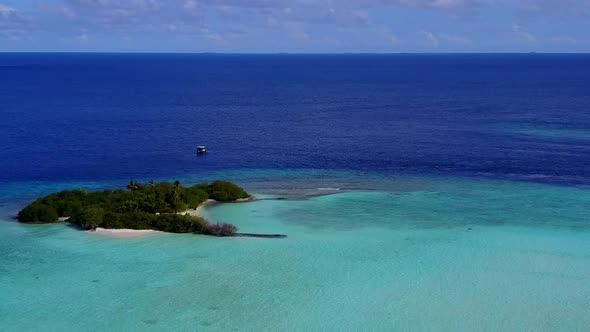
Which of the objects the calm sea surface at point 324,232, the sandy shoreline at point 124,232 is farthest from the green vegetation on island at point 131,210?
the calm sea surface at point 324,232

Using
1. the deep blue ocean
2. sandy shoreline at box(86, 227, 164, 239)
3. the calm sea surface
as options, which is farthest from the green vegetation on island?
the deep blue ocean

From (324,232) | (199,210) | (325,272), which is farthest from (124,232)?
(325,272)

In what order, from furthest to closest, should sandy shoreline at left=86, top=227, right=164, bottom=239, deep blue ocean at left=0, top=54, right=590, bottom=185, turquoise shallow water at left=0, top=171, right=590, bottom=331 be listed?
deep blue ocean at left=0, top=54, right=590, bottom=185 → sandy shoreline at left=86, top=227, right=164, bottom=239 → turquoise shallow water at left=0, top=171, right=590, bottom=331

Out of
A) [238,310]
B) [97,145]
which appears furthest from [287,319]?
[97,145]

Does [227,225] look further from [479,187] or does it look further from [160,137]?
[160,137]

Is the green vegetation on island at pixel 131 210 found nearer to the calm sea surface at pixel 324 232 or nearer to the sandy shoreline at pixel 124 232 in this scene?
the sandy shoreline at pixel 124 232

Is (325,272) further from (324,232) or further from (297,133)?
(297,133)

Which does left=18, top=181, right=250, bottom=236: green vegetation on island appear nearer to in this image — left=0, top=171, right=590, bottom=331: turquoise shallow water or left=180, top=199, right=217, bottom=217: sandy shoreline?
left=180, top=199, right=217, bottom=217: sandy shoreline
